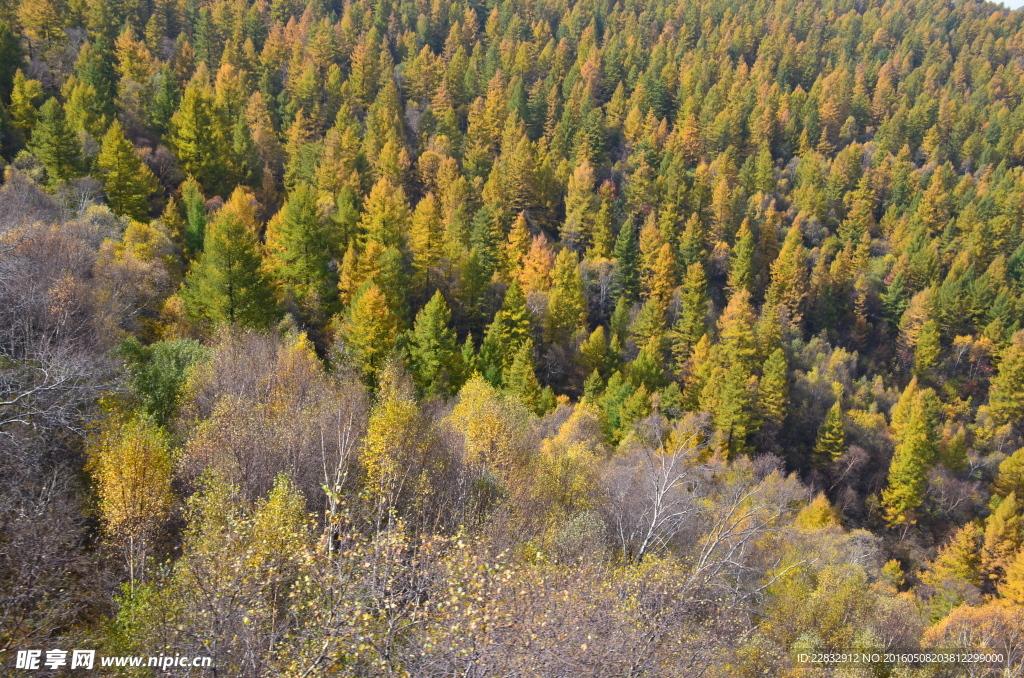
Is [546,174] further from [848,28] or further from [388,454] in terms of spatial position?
[848,28]

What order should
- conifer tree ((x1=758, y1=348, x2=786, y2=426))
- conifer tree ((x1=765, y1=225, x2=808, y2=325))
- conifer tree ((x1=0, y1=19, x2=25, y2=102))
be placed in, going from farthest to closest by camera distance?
conifer tree ((x1=765, y1=225, x2=808, y2=325)) < conifer tree ((x1=758, y1=348, x2=786, y2=426)) < conifer tree ((x1=0, y1=19, x2=25, y2=102))

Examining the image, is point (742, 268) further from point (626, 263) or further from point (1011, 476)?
point (1011, 476)

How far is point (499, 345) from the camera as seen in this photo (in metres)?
46.4

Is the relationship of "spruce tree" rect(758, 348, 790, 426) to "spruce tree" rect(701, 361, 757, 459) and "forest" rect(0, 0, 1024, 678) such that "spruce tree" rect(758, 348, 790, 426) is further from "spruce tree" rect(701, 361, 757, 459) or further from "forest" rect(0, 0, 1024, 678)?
"spruce tree" rect(701, 361, 757, 459)

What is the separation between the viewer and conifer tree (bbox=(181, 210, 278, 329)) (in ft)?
111

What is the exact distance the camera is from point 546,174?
2852 inches

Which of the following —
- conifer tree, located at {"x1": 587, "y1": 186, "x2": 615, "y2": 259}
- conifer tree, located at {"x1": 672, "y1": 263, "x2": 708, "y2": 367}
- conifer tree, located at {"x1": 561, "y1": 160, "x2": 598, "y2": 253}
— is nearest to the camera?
conifer tree, located at {"x1": 672, "y1": 263, "x2": 708, "y2": 367}

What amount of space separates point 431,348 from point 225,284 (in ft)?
44.1

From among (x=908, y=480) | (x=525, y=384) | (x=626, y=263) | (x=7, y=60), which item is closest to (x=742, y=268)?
(x=626, y=263)

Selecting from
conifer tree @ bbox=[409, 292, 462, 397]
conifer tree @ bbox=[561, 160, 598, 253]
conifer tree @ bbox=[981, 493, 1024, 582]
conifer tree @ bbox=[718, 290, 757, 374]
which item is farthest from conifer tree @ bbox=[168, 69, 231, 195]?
conifer tree @ bbox=[981, 493, 1024, 582]

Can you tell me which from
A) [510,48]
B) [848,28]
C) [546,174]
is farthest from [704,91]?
[848,28]

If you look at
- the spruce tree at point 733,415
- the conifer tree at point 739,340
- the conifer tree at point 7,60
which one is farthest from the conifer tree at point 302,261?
the conifer tree at point 739,340

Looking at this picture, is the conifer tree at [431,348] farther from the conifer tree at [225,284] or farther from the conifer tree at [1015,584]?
the conifer tree at [1015,584]

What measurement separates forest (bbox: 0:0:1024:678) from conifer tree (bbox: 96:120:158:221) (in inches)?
8.8
